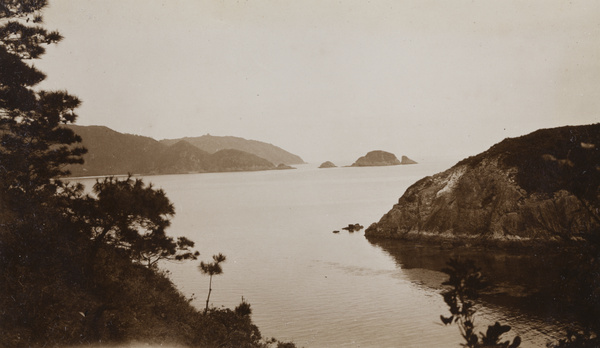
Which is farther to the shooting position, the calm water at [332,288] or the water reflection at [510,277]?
the water reflection at [510,277]

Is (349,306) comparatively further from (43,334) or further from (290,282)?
(43,334)

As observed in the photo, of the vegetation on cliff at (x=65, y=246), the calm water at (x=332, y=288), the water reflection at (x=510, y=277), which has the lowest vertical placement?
the calm water at (x=332, y=288)

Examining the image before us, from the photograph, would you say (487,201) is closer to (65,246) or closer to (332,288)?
(332,288)

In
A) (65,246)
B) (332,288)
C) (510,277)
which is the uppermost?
(65,246)

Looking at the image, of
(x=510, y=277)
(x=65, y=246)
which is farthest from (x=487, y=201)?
(x=65, y=246)

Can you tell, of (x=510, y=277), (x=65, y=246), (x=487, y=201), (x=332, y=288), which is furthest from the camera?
(x=487, y=201)

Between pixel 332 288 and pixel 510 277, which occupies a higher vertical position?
pixel 510 277

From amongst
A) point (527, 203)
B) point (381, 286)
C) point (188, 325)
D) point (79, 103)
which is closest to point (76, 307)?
point (188, 325)

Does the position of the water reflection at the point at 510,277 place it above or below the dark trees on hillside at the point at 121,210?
below

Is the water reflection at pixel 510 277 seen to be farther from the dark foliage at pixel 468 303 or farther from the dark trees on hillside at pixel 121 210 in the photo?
the dark trees on hillside at pixel 121 210

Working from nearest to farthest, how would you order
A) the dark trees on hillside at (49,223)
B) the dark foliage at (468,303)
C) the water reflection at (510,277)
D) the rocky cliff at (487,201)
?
the dark foliage at (468,303), the dark trees on hillside at (49,223), the water reflection at (510,277), the rocky cliff at (487,201)

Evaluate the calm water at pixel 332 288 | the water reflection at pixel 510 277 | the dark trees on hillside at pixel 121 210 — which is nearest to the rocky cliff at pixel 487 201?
the water reflection at pixel 510 277
